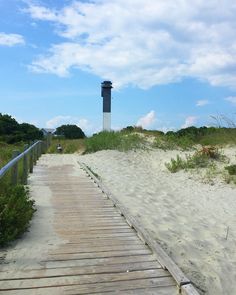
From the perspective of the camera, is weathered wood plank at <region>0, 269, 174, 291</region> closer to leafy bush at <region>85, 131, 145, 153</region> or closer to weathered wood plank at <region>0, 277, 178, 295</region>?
weathered wood plank at <region>0, 277, 178, 295</region>

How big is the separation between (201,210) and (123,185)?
3.07 meters

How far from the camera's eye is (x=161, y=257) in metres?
5.80

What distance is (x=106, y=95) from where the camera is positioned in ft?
84.9

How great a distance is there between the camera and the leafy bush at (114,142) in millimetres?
22188

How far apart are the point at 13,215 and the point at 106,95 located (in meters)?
19.7

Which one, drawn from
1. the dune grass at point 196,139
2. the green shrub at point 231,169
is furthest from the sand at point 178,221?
the dune grass at point 196,139

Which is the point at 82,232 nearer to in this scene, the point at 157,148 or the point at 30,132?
the point at 157,148

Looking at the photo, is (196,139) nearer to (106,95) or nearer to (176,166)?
(106,95)

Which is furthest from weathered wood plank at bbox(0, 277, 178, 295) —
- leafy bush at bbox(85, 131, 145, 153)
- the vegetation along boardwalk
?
leafy bush at bbox(85, 131, 145, 153)

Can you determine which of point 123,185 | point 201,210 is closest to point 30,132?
point 123,185

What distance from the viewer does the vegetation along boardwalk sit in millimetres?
4969

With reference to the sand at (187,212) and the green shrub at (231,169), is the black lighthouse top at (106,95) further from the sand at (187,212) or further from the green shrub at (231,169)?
the green shrub at (231,169)

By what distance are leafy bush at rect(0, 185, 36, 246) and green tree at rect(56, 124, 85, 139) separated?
42.0 m

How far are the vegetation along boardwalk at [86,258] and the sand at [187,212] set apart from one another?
Answer: 13.8 inches
